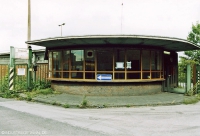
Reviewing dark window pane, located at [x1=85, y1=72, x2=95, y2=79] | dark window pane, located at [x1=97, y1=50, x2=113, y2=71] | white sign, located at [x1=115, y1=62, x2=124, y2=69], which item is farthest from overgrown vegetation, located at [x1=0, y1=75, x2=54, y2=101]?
white sign, located at [x1=115, y1=62, x2=124, y2=69]

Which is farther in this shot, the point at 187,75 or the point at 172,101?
the point at 187,75

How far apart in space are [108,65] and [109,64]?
0.09 meters

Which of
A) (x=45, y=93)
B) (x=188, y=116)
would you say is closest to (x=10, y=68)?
(x=45, y=93)

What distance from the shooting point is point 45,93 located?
42.3 feet

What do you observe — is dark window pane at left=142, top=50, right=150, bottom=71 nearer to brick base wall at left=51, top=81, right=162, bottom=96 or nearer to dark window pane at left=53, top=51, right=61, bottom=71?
brick base wall at left=51, top=81, right=162, bottom=96

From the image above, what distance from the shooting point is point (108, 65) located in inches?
505

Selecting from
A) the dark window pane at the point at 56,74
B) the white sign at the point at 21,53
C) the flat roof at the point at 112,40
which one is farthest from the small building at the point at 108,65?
the white sign at the point at 21,53

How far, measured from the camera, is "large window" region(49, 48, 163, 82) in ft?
41.9

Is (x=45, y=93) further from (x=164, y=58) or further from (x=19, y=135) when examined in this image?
(x=164, y=58)

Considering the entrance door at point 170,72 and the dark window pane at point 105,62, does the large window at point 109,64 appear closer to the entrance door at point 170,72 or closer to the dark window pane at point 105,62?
the dark window pane at point 105,62

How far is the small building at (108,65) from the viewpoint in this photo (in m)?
12.5

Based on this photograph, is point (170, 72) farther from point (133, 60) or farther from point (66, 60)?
point (66, 60)

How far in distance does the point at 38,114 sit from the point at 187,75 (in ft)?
32.4

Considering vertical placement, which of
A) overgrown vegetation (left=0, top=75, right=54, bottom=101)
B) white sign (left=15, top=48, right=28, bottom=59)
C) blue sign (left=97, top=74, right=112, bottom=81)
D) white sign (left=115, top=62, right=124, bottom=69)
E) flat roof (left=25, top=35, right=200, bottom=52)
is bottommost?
overgrown vegetation (left=0, top=75, right=54, bottom=101)
